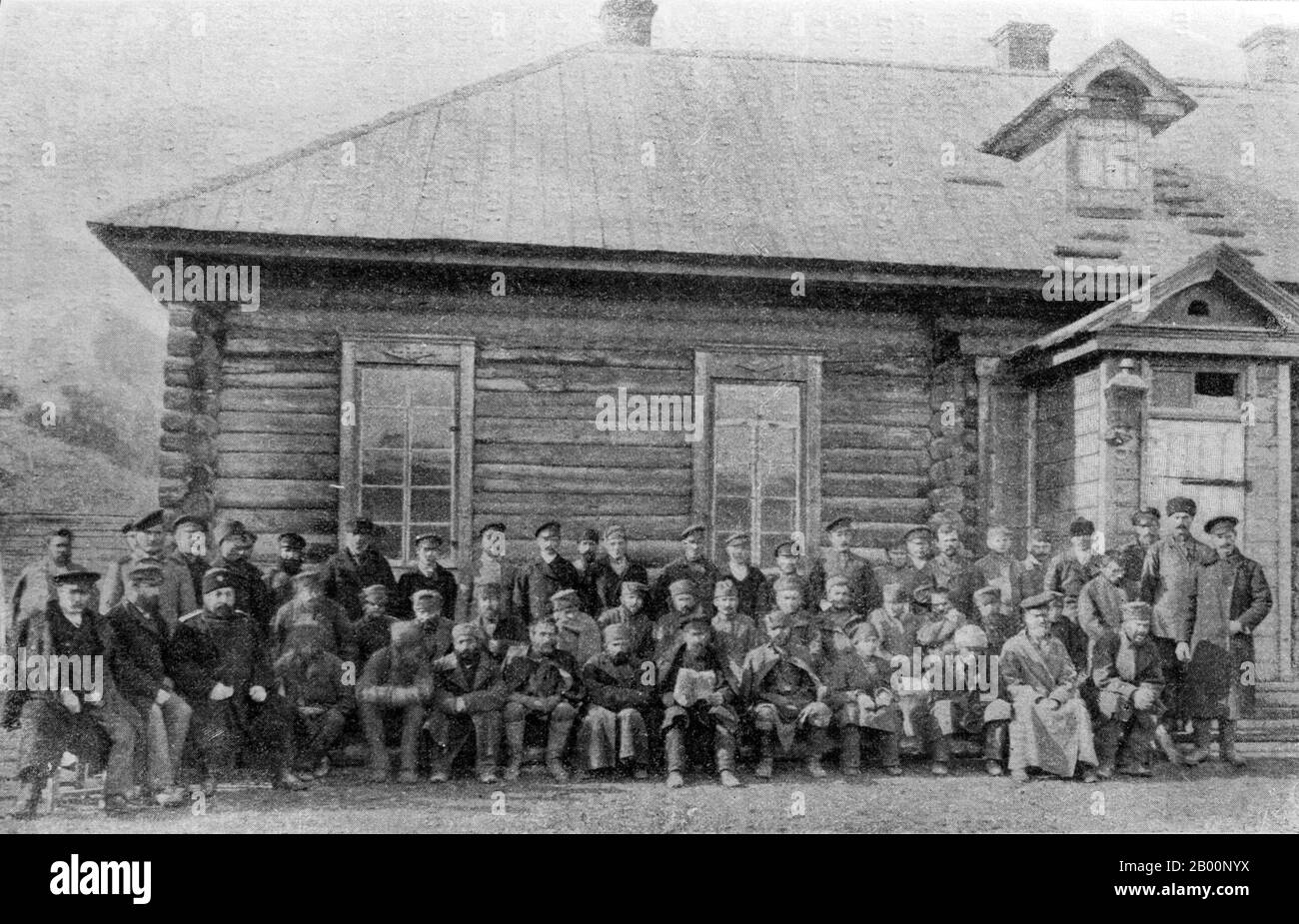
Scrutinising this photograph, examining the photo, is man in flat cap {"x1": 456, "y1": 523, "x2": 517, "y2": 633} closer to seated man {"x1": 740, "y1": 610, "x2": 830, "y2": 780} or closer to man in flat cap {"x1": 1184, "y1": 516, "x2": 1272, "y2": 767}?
seated man {"x1": 740, "y1": 610, "x2": 830, "y2": 780}

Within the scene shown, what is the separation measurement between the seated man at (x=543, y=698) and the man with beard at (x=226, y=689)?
4.14 ft

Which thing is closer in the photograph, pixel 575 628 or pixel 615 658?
pixel 615 658

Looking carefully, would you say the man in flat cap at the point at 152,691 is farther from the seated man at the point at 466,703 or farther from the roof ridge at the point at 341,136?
the roof ridge at the point at 341,136

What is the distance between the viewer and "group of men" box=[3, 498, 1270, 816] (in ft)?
23.3

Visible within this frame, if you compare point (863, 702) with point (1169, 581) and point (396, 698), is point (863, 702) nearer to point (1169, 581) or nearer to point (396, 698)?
point (1169, 581)

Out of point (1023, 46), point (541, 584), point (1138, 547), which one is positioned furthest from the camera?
point (1023, 46)

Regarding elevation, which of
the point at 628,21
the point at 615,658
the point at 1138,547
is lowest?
the point at 615,658

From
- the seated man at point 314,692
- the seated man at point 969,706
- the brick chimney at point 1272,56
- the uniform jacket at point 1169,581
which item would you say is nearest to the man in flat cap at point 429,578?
the seated man at point 314,692

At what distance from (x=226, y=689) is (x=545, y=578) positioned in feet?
6.60

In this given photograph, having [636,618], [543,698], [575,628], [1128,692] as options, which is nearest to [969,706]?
[1128,692]

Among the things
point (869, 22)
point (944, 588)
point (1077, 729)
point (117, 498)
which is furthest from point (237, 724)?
point (869, 22)

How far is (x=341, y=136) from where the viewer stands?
937 centimetres

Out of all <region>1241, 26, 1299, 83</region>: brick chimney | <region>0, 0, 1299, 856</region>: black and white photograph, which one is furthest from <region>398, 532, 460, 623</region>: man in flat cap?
<region>1241, 26, 1299, 83</region>: brick chimney
